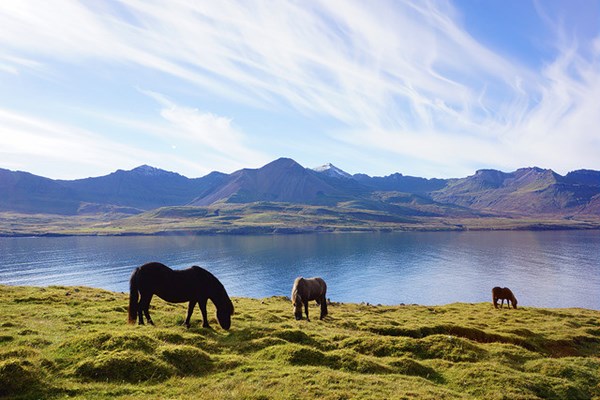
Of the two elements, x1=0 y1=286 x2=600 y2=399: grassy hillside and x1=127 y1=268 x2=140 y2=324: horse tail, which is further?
x1=127 y1=268 x2=140 y2=324: horse tail

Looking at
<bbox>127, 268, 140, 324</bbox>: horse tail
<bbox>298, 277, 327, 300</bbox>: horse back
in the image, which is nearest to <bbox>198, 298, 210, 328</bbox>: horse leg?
<bbox>127, 268, 140, 324</bbox>: horse tail

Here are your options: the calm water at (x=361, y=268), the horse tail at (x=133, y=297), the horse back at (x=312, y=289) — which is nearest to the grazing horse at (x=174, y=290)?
the horse tail at (x=133, y=297)

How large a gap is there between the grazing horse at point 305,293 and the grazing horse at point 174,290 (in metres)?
7.55

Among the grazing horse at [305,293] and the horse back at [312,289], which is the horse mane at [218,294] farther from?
the horse back at [312,289]

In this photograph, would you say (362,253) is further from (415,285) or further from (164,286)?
(164,286)

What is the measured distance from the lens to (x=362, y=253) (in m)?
177

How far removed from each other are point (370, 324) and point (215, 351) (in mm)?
13478

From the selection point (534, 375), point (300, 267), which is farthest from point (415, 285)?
point (534, 375)

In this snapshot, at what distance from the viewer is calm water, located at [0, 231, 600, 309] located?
103 meters

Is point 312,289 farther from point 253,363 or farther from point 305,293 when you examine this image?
point 253,363

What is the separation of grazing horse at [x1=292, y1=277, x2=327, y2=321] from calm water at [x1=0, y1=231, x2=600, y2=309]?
67.3m

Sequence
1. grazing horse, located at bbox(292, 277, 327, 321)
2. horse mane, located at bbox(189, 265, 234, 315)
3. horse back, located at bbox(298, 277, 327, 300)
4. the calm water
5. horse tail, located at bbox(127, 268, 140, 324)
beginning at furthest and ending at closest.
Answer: the calm water → horse back, located at bbox(298, 277, 327, 300) → grazing horse, located at bbox(292, 277, 327, 321) → horse mane, located at bbox(189, 265, 234, 315) → horse tail, located at bbox(127, 268, 140, 324)

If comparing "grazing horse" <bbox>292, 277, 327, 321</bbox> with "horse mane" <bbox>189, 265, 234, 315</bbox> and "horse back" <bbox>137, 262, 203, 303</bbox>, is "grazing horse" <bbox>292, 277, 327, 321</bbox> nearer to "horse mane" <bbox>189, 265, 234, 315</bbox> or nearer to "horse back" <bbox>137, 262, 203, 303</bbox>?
"horse mane" <bbox>189, 265, 234, 315</bbox>

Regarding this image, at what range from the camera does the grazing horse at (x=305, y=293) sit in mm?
28359
